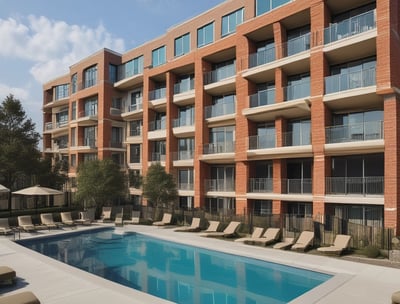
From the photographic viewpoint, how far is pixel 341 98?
19.7m

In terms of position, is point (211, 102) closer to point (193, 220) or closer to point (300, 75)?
point (300, 75)

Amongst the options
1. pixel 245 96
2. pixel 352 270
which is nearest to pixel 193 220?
pixel 245 96

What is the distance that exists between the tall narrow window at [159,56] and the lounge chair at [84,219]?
621 inches

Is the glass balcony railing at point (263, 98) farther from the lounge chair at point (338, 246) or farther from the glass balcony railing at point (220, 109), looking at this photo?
the lounge chair at point (338, 246)

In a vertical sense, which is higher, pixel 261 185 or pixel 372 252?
pixel 261 185

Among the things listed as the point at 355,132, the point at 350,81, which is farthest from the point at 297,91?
the point at 355,132

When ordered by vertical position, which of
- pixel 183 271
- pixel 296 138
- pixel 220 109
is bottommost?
pixel 183 271

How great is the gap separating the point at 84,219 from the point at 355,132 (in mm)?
20129

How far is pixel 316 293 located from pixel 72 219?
68.4 ft

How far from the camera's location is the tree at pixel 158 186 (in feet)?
85.6

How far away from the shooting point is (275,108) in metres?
22.6

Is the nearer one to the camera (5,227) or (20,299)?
(20,299)

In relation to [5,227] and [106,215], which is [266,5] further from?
[5,227]

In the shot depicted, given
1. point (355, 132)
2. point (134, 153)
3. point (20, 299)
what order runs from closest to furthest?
point (20, 299), point (355, 132), point (134, 153)
